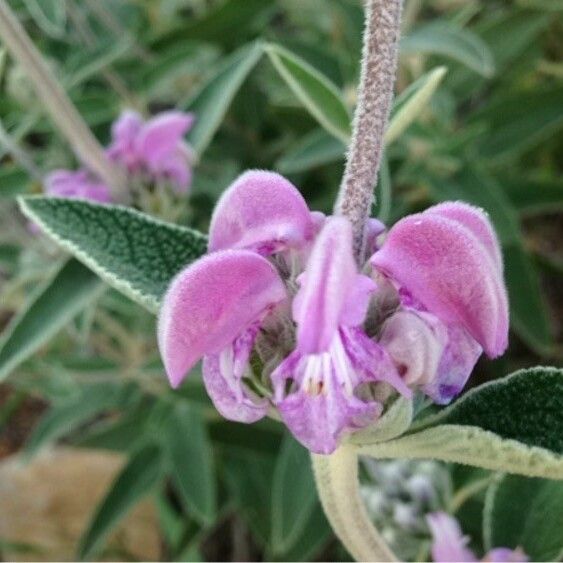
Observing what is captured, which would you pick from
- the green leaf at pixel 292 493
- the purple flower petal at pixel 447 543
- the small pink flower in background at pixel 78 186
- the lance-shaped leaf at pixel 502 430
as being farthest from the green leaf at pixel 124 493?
the lance-shaped leaf at pixel 502 430

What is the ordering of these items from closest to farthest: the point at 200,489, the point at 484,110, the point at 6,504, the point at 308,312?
the point at 308,312 → the point at 200,489 → the point at 484,110 → the point at 6,504

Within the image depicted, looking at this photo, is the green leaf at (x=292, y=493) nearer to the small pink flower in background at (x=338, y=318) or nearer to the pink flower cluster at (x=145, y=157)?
the pink flower cluster at (x=145, y=157)

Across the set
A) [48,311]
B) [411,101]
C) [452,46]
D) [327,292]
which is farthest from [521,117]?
[327,292]

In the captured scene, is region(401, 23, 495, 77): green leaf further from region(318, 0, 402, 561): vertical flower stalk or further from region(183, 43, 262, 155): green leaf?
region(318, 0, 402, 561): vertical flower stalk

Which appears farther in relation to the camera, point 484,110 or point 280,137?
point 280,137

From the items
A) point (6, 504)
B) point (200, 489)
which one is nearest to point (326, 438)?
point (200, 489)

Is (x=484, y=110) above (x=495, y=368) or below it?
above

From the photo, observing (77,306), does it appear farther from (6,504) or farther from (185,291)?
(6,504)

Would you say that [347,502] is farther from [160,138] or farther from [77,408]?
[77,408]
